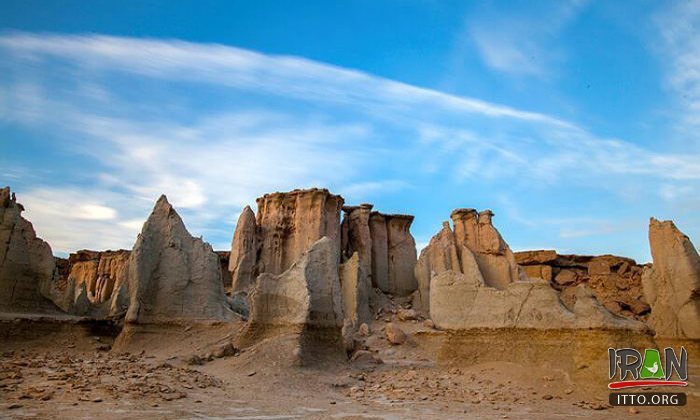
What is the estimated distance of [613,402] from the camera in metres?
8.91

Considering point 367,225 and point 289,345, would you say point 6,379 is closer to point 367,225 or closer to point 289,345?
point 289,345

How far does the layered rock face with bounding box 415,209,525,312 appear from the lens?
27797mm

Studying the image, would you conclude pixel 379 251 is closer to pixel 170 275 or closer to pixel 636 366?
pixel 170 275

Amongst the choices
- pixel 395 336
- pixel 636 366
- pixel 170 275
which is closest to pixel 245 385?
pixel 170 275

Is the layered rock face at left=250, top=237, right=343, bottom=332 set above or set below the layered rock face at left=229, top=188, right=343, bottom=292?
below

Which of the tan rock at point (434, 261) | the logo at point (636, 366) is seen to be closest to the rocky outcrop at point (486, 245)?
the tan rock at point (434, 261)

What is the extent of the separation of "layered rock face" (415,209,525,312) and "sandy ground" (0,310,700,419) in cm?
1370

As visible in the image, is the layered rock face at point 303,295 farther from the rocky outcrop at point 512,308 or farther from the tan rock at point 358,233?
the tan rock at point 358,233

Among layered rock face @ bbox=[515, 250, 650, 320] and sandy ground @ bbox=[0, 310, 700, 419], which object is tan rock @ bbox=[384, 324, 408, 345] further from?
layered rock face @ bbox=[515, 250, 650, 320]

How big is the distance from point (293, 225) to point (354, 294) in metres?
9.30

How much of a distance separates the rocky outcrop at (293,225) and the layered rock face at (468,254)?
19.2 feet

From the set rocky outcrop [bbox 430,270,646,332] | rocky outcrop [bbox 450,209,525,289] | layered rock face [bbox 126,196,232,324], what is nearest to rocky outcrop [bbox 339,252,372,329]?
rocky outcrop [bbox 450,209,525,289]

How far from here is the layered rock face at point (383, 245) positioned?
105 ft

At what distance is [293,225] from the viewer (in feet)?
105
